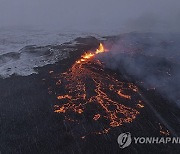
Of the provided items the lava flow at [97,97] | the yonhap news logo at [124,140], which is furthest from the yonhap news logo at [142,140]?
the lava flow at [97,97]

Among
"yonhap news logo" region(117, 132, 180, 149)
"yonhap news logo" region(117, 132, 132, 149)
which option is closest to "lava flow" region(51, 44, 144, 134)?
"yonhap news logo" region(117, 132, 132, 149)

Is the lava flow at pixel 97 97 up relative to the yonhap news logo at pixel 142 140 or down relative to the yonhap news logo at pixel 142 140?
up

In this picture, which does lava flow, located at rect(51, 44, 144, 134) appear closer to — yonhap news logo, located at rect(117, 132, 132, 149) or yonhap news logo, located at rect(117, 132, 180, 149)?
yonhap news logo, located at rect(117, 132, 132, 149)

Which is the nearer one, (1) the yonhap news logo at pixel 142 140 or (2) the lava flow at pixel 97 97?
(1) the yonhap news logo at pixel 142 140

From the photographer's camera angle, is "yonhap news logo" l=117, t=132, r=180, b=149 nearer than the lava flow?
Yes

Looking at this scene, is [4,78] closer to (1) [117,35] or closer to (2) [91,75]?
(2) [91,75]

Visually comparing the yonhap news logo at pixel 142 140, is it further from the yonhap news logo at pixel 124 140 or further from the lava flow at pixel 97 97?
the lava flow at pixel 97 97

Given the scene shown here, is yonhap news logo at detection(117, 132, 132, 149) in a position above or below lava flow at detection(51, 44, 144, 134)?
below

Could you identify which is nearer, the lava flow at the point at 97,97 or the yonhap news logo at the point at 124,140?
the yonhap news logo at the point at 124,140
